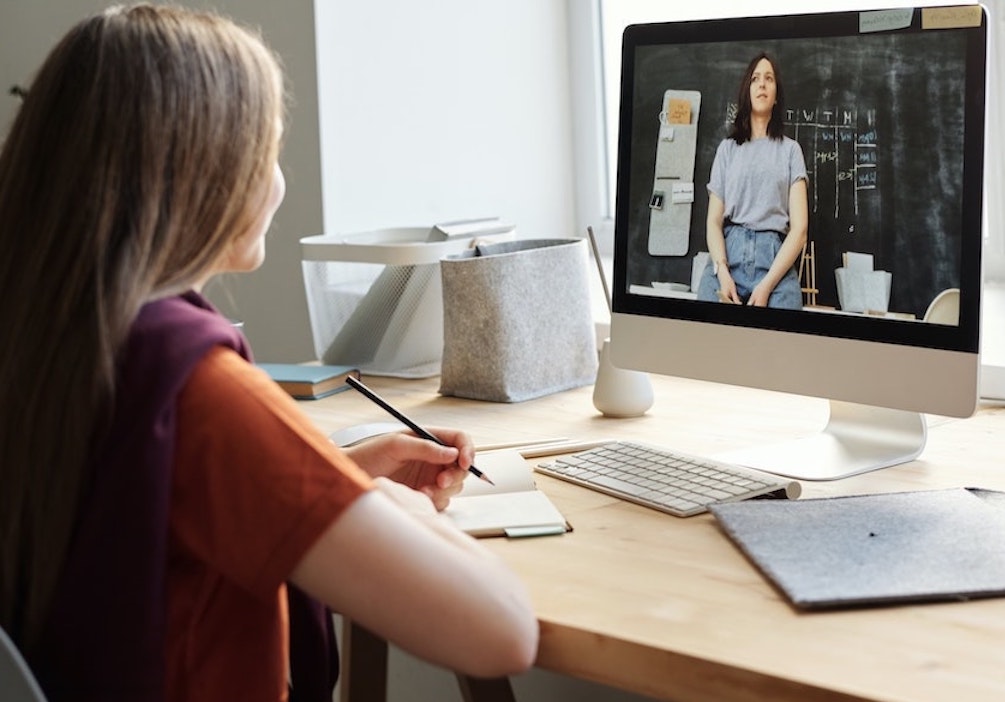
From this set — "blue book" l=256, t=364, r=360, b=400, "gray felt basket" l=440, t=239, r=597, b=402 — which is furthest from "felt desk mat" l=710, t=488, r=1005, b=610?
"blue book" l=256, t=364, r=360, b=400

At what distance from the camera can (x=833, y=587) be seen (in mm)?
1046

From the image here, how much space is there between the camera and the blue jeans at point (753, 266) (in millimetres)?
1438

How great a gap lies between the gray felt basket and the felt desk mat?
64 centimetres

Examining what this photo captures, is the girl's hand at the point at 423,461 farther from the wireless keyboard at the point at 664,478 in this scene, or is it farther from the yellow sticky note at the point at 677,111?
the yellow sticky note at the point at 677,111

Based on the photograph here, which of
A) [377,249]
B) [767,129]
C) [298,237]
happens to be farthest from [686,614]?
[298,237]

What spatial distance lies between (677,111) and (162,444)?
85cm

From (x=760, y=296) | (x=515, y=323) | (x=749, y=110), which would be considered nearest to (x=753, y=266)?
(x=760, y=296)

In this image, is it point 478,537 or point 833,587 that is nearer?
point 833,587

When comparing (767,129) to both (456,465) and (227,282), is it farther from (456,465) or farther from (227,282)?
(227,282)

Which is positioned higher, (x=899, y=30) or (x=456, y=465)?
(x=899, y=30)

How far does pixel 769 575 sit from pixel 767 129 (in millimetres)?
556

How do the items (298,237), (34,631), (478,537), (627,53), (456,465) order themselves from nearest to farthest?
(34,631)
(478,537)
(456,465)
(627,53)
(298,237)

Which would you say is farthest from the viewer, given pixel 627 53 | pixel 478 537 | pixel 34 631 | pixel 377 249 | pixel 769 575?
pixel 377 249

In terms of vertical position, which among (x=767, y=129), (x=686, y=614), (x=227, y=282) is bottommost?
(x=686, y=614)
